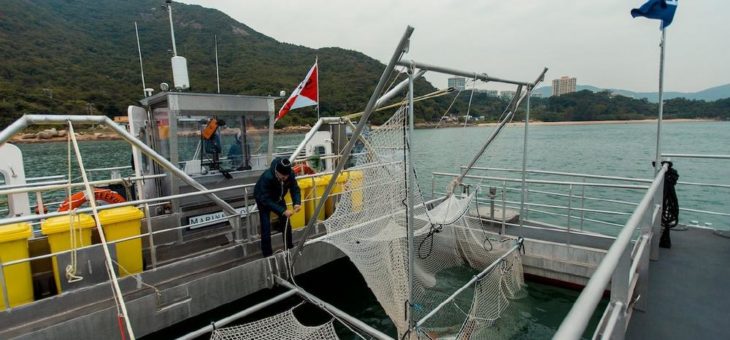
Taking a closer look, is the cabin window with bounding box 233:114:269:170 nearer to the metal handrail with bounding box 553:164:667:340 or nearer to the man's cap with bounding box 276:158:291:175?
the man's cap with bounding box 276:158:291:175

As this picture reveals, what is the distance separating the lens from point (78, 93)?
47156 millimetres

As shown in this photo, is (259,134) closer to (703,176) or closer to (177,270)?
(177,270)

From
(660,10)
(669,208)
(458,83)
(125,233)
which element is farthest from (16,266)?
(660,10)

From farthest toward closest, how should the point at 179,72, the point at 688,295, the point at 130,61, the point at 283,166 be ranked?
the point at 130,61, the point at 179,72, the point at 283,166, the point at 688,295

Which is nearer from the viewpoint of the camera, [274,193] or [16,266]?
[16,266]

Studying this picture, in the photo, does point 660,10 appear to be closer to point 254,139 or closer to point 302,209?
point 302,209

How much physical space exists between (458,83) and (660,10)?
2675 millimetres

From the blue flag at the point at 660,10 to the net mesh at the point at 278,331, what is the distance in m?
5.36

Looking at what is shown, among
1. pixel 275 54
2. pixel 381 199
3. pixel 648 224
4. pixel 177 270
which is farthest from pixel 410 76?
pixel 275 54

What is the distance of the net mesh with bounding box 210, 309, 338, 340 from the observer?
12.7 feet

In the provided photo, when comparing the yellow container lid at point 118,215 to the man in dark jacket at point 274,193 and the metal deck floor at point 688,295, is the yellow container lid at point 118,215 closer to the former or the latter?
the man in dark jacket at point 274,193

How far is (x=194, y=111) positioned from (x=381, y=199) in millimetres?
3665

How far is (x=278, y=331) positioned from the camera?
3.96m

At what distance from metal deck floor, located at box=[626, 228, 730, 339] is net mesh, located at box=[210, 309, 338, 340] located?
2.77 metres
